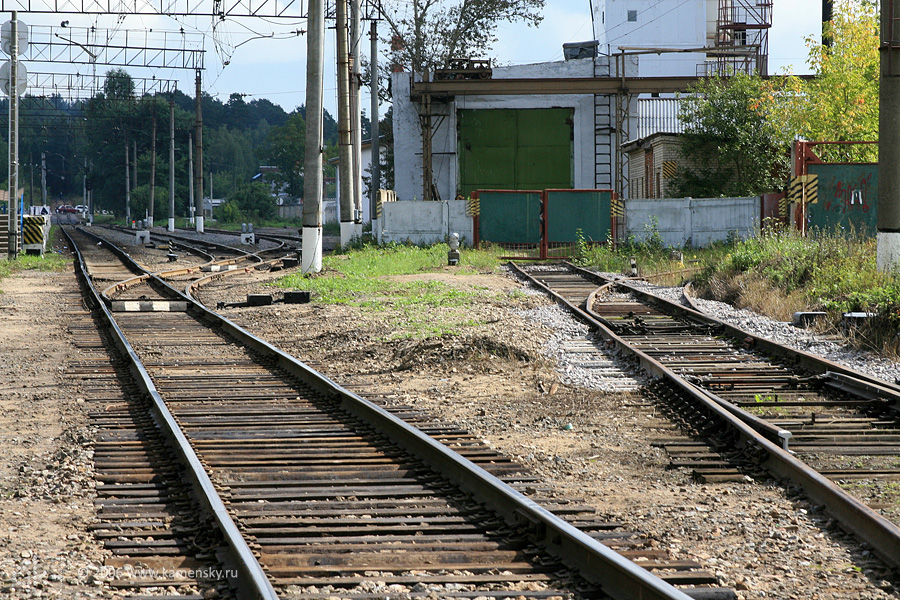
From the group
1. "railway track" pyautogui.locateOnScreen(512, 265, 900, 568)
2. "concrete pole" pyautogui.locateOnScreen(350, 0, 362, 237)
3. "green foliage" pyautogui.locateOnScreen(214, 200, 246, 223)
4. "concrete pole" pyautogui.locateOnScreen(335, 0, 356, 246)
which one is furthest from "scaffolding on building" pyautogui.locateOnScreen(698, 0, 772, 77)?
"green foliage" pyautogui.locateOnScreen(214, 200, 246, 223)

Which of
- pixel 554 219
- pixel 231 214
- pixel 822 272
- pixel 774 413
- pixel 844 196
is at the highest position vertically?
pixel 231 214

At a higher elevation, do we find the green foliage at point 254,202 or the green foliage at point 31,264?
the green foliage at point 254,202

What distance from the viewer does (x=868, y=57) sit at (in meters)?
32.9

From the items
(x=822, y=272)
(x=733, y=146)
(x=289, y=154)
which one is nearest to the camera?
(x=822, y=272)

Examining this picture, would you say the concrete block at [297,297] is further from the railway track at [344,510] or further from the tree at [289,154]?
the tree at [289,154]

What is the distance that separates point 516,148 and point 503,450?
3822 centimetres

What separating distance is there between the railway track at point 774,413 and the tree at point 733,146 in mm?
22078

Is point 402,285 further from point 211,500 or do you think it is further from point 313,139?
point 211,500

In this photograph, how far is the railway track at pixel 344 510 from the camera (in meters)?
4.41

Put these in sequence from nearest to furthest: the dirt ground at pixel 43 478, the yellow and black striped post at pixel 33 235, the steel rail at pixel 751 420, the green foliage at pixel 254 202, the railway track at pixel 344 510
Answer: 1. the railway track at pixel 344 510
2. the dirt ground at pixel 43 478
3. the steel rail at pixel 751 420
4. the yellow and black striped post at pixel 33 235
5. the green foliage at pixel 254 202

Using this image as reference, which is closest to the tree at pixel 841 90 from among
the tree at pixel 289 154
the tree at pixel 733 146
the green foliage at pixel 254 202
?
the tree at pixel 733 146

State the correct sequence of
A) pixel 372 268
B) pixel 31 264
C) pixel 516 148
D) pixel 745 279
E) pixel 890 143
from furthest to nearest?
1. pixel 516 148
2. pixel 31 264
3. pixel 372 268
4. pixel 745 279
5. pixel 890 143

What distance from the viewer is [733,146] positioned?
33.9 metres

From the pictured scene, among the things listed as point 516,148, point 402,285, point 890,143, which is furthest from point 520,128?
point 890,143
